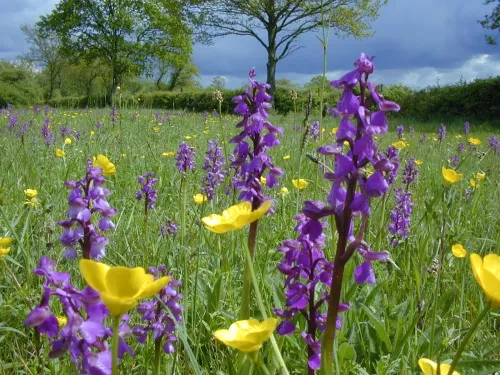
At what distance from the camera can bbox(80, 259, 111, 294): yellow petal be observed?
21.7 inches

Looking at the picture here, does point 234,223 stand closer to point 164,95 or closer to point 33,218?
point 33,218

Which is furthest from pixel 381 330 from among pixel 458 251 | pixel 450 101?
pixel 450 101

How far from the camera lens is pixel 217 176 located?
319 cm

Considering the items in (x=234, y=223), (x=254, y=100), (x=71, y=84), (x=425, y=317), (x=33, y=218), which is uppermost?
(x=71, y=84)

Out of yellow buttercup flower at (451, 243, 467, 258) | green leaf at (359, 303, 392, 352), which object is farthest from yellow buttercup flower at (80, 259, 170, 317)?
yellow buttercup flower at (451, 243, 467, 258)

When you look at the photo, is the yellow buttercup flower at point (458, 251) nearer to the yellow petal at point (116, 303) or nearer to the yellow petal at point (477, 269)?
the yellow petal at point (477, 269)

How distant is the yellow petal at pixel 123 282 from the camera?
57 cm

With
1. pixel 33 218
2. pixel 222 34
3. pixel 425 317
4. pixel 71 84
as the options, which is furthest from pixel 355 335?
pixel 71 84

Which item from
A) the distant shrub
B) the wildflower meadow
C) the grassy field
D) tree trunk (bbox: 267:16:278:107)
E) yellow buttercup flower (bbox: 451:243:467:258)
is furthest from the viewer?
tree trunk (bbox: 267:16:278:107)

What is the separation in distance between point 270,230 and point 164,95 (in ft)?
113

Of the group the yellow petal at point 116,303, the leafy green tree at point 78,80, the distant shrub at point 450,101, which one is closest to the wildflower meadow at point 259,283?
the yellow petal at point 116,303

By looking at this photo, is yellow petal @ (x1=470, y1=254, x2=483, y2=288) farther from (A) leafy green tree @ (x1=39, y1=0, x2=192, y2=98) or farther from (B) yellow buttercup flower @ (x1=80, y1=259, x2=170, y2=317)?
(A) leafy green tree @ (x1=39, y1=0, x2=192, y2=98)

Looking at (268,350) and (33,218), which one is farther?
(33,218)

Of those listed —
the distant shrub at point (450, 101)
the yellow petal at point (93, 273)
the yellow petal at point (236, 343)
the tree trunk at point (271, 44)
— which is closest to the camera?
the yellow petal at point (93, 273)
